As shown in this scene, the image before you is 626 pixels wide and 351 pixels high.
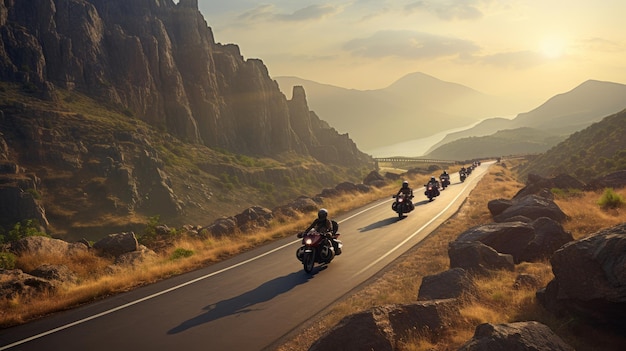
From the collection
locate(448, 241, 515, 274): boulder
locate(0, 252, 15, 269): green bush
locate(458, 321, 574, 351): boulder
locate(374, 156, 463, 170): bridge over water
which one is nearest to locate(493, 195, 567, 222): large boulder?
locate(448, 241, 515, 274): boulder

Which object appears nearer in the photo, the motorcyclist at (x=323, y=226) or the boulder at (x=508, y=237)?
the boulder at (x=508, y=237)

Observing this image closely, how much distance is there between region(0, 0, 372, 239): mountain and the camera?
66750mm

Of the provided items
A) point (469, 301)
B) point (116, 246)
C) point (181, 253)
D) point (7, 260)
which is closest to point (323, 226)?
point (469, 301)

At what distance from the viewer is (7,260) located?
1659cm

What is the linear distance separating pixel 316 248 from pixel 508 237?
6.63 m

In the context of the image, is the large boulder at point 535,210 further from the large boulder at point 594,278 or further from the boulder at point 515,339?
the boulder at point 515,339

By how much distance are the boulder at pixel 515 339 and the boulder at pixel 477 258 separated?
557 centimetres

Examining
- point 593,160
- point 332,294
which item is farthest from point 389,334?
point 593,160

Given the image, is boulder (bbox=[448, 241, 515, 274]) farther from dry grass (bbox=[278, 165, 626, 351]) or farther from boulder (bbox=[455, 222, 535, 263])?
boulder (bbox=[455, 222, 535, 263])

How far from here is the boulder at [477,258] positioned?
11.6 metres

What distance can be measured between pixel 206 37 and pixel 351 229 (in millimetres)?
138277

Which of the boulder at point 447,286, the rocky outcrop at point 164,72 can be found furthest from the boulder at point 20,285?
the rocky outcrop at point 164,72

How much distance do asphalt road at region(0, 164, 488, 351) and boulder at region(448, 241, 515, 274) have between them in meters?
2.99

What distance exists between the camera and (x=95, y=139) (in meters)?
75.5
